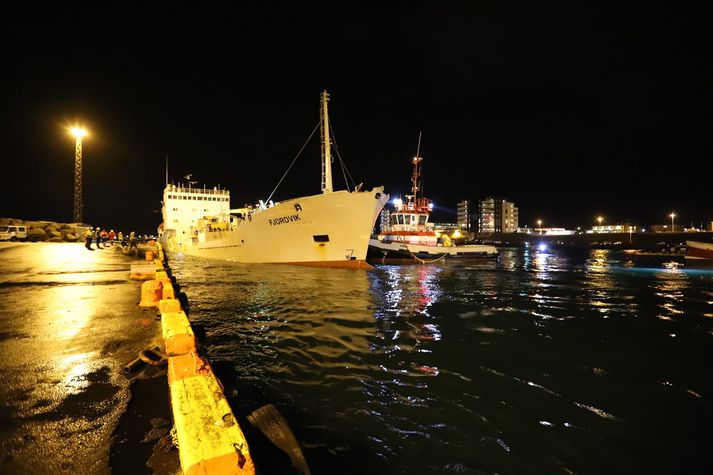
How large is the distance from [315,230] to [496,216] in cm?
14328

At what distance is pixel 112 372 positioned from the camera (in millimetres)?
3932

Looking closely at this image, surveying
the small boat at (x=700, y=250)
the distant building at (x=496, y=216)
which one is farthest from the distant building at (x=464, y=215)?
the small boat at (x=700, y=250)

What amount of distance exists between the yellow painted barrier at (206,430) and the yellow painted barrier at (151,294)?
5.13 meters

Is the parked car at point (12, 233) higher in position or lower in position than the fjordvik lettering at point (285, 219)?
→ lower

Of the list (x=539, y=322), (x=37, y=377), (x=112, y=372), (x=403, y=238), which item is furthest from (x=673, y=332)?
(x=403, y=238)

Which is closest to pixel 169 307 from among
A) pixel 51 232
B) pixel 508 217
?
pixel 51 232

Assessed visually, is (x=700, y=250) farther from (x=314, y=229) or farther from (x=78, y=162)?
(x=78, y=162)

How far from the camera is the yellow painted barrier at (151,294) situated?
23.6 feet

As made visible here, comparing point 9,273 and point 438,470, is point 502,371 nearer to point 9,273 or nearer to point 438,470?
point 438,470

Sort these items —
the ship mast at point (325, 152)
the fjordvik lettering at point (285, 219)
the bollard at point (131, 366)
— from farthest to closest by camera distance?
1. the ship mast at point (325, 152)
2. the fjordvik lettering at point (285, 219)
3. the bollard at point (131, 366)

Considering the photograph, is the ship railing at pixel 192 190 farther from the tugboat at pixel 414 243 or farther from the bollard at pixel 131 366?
the bollard at pixel 131 366

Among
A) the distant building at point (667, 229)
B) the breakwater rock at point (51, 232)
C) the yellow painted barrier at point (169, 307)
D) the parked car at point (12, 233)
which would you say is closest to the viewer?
the yellow painted barrier at point (169, 307)

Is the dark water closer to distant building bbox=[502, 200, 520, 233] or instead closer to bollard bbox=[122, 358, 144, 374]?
bollard bbox=[122, 358, 144, 374]

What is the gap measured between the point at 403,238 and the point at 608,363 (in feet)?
97.6
